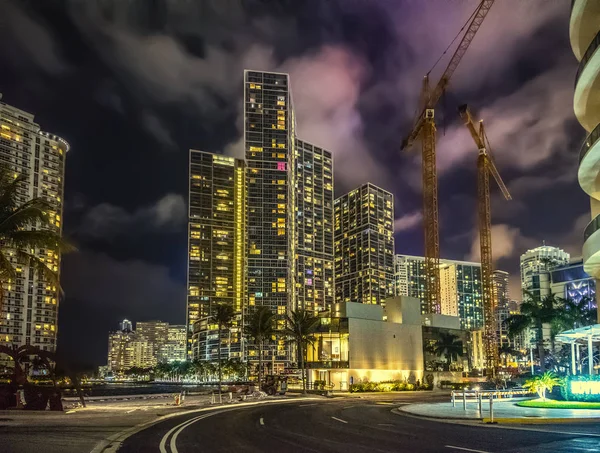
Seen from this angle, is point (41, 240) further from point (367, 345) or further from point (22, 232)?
point (367, 345)

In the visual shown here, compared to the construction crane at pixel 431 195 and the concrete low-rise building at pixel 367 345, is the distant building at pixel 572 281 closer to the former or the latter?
the construction crane at pixel 431 195

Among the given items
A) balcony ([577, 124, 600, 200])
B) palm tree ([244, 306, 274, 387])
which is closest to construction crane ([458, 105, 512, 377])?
A: palm tree ([244, 306, 274, 387])

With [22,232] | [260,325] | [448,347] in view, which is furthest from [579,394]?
[448,347]

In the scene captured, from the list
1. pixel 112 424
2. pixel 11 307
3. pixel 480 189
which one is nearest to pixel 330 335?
pixel 112 424

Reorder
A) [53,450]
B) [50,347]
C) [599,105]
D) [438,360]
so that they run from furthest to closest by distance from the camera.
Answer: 1. [50,347]
2. [438,360]
3. [599,105]
4. [53,450]

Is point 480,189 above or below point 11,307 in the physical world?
above

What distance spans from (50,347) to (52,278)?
185 m

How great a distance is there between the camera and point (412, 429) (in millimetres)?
21266

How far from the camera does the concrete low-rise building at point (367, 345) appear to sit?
268 feet

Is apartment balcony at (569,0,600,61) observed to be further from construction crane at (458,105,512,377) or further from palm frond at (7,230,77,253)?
construction crane at (458,105,512,377)

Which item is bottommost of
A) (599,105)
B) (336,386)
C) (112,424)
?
(336,386)

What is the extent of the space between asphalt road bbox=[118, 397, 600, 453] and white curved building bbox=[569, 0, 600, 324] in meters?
18.4

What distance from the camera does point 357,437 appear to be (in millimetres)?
18391

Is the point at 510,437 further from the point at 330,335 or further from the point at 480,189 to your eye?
the point at 480,189
